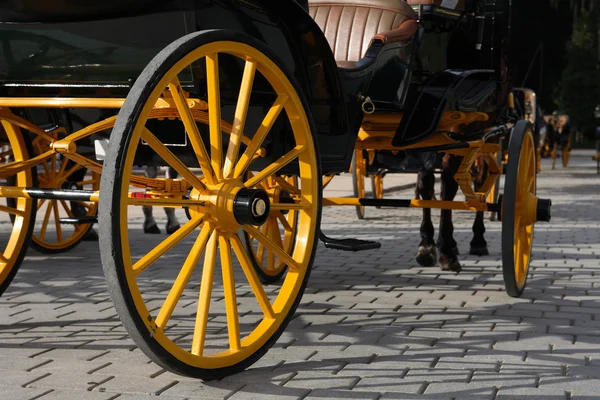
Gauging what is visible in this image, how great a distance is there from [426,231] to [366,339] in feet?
8.89

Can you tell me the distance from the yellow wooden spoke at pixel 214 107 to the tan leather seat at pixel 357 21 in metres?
2.21

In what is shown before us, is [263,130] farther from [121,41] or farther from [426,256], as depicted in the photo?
[426,256]

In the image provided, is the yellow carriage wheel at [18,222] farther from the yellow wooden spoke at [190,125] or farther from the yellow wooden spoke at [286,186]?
the yellow wooden spoke at [190,125]

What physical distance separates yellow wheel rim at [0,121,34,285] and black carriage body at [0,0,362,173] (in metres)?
0.68

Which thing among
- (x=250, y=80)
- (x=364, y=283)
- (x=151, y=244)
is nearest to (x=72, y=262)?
(x=151, y=244)

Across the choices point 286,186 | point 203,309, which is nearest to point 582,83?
point 286,186

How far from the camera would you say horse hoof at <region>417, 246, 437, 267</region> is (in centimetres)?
706

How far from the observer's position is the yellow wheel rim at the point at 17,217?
470 cm

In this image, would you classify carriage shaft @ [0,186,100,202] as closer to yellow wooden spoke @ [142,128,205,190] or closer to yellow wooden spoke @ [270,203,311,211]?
yellow wooden spoke @ [142,128,205,190]

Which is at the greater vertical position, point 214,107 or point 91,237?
point 214,107

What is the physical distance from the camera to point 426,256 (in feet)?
23.2

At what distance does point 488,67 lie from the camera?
6199 mm

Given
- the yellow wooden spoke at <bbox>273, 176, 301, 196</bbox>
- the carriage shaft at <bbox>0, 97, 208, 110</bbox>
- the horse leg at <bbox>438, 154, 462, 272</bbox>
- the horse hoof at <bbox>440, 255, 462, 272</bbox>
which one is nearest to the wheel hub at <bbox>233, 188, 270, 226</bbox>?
the carriage shaft at <bbox>0, 97, 208, 110</bbox>

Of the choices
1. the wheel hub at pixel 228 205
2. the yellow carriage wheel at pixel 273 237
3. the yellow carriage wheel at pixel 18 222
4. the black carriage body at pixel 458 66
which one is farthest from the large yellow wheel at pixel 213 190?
the yellow carriage wheel at pixel 273 237
